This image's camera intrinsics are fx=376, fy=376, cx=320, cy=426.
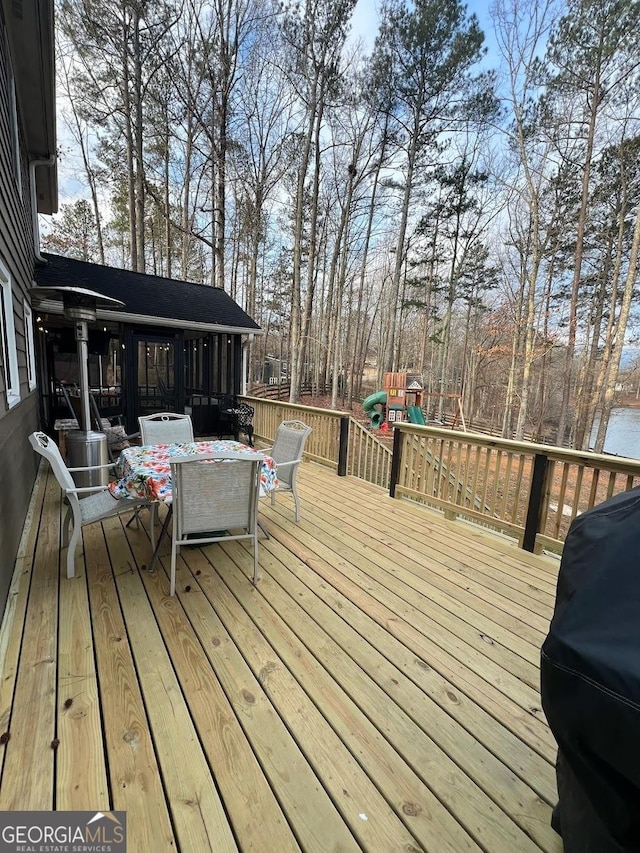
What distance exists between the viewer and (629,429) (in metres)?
20.1

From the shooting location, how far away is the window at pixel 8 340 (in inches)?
108

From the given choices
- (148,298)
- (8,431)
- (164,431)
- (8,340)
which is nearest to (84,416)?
(164,431)

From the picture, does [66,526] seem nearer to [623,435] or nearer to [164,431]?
[164,431]

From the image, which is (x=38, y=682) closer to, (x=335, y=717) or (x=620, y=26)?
(x=335, y=717)

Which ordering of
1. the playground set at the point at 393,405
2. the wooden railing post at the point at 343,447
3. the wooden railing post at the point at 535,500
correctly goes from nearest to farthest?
1. the wooden railing post at the point at 535,500
2. the wooden railing post at the point at 343,447
3. the playground set at the point at 393,405

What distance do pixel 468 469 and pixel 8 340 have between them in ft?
13.7

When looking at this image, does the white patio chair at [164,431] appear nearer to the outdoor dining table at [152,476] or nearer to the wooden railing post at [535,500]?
the outdoor dining table at [152,476]

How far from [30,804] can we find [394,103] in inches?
617

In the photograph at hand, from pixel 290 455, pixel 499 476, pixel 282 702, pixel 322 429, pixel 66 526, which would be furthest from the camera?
pixel 322 429

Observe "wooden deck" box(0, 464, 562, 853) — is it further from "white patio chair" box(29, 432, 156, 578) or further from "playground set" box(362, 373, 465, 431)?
"playground set" box(362, 373, 465, 431)

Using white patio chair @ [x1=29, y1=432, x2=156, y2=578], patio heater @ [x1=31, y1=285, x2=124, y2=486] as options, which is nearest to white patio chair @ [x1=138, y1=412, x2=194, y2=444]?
patio heater @ [x1=31, y1=285, x2=124, y2=486]

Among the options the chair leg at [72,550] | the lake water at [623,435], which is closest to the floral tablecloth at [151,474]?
the chair leg at [72,550]

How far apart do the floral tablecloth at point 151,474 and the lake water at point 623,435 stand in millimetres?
15057

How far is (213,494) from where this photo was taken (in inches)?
89.5
